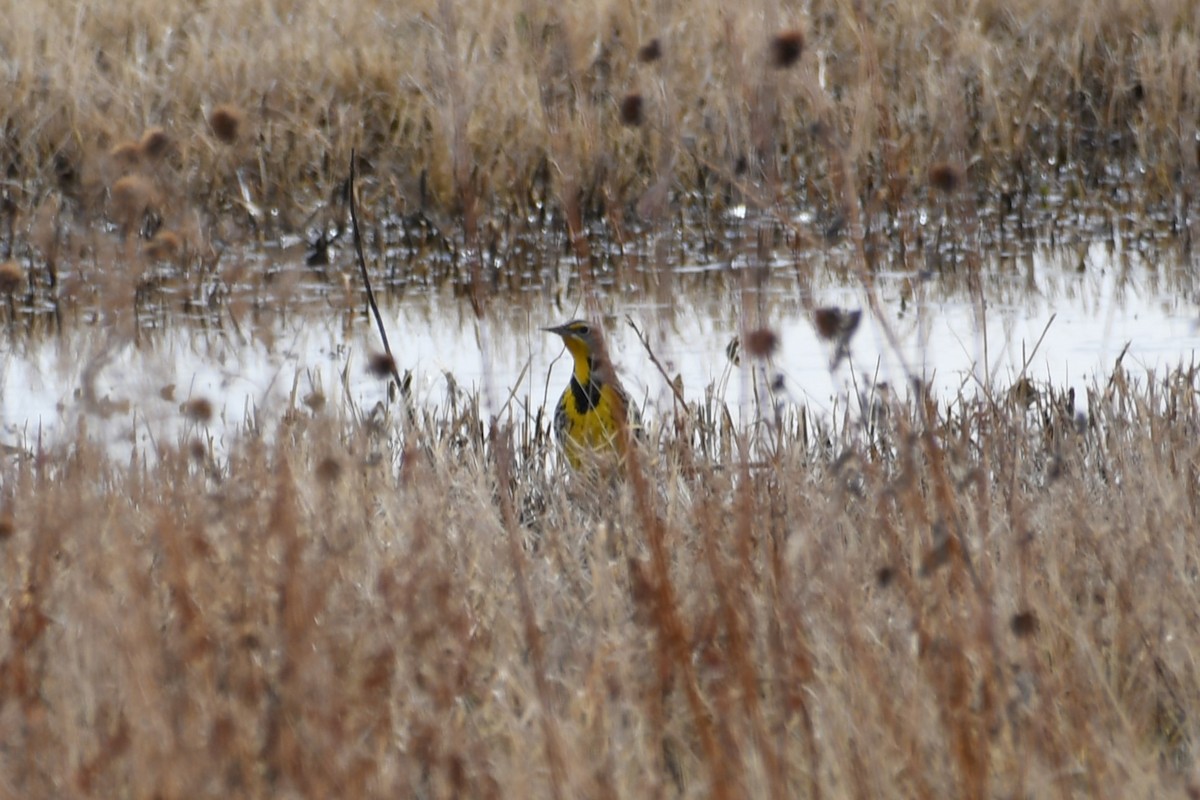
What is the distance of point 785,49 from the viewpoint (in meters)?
2.53

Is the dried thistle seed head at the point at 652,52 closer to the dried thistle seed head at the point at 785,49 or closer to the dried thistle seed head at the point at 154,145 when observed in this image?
the dried thistle seed head at the point at 785,49

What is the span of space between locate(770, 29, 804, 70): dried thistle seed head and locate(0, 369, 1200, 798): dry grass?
54 cm

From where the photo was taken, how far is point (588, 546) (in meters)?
3.69

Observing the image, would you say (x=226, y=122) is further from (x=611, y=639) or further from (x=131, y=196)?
(x=611, y=639)

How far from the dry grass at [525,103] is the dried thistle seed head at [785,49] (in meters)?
5.67

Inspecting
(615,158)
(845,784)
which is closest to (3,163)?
(615,158)

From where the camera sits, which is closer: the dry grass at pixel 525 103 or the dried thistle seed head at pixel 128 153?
the dried thistle seed head at pixel 128 153

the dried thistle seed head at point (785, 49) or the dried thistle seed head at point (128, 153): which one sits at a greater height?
the dried thistle seed head at point (785, 49)

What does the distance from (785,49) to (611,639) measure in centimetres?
100

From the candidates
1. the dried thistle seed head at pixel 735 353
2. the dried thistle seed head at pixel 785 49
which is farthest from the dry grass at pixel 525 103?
the dried thistle seed head at pixel 785 49

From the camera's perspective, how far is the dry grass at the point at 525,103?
893cm

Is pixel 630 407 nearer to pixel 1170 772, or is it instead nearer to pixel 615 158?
pixel 1170 772

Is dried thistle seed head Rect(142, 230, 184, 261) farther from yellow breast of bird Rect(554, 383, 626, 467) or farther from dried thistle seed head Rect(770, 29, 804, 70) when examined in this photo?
yellow breast of bird Rect(554, 383, 626, 467)

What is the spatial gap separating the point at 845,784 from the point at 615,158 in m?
6.92
